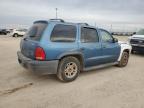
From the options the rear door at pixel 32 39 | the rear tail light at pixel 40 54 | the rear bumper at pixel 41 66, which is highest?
the rear door at pixel 32 39

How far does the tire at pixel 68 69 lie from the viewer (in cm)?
509

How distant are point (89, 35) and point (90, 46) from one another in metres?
Answer: 0.40

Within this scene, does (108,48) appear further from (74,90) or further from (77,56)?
(74,90)

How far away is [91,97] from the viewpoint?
4285 mm

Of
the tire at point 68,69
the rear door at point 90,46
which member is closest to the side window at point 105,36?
the rear door at point 90,46

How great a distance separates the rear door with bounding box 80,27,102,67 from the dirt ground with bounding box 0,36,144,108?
58 cm

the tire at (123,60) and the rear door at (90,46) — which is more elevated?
the rear door at (90,46)

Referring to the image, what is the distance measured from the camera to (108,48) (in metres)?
6.44

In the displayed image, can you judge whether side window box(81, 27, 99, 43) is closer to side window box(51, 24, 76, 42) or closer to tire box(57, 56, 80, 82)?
side window box(51, 24, 76, 42)

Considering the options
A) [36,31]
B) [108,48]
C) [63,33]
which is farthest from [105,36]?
[36,31]

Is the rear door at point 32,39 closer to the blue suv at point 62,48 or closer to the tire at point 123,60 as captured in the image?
the blue suv at point 62,48

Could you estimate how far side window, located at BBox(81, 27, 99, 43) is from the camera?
18.4 feet

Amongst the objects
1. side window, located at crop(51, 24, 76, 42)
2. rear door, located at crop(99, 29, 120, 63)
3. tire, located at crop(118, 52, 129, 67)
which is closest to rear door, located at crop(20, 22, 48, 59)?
side window, located at crop(51, 24, 76, 42)

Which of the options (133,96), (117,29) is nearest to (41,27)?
(133,96)
